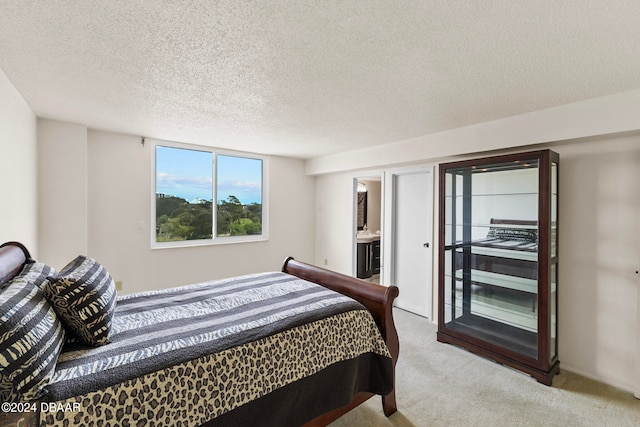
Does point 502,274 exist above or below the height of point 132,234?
below

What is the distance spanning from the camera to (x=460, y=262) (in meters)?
3.18

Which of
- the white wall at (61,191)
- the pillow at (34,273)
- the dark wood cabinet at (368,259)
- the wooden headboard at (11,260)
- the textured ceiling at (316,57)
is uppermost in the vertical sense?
the textured ceiling at (316,57)

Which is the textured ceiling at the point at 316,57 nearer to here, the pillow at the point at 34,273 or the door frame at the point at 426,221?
the door frame at the point at 426,221

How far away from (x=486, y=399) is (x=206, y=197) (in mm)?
4026

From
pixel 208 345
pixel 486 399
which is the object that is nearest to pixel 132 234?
pixel 208 345

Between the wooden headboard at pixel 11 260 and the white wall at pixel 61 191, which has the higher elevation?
the white wall at pixel 61 191

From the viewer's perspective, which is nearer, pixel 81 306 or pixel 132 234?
pixel 81 306

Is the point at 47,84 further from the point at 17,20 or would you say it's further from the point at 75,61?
the point at 17,20

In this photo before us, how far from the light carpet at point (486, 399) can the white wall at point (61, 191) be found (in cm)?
324

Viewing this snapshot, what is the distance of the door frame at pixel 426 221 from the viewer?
370cm

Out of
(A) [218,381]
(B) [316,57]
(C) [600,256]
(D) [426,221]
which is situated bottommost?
(A) [218,381]

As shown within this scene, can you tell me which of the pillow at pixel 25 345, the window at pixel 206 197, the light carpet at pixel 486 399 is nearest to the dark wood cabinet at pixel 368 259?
the window at pixel 206 197

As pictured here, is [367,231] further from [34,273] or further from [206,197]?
[34,273]

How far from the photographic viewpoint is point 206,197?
4371mm
